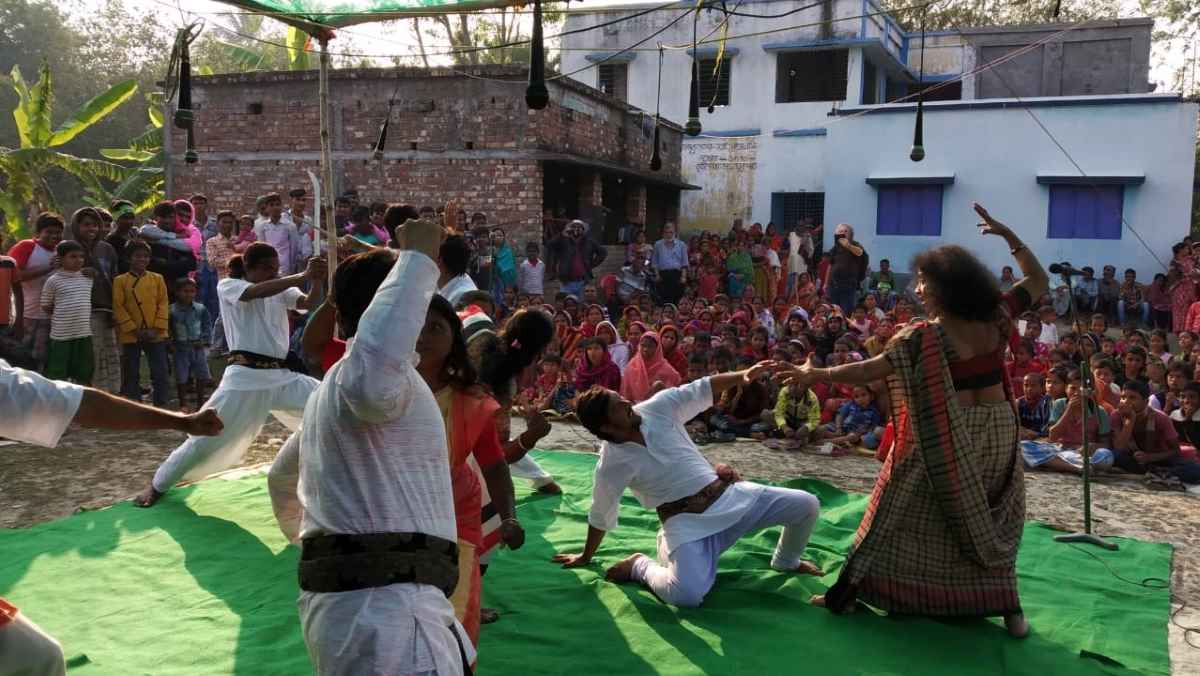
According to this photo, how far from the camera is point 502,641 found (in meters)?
3.75

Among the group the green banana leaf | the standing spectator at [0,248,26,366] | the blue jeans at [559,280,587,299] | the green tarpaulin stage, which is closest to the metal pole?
the green tarpaulin stage

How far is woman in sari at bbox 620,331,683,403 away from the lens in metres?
8.66

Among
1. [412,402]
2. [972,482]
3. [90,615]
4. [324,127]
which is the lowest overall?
[90,615]

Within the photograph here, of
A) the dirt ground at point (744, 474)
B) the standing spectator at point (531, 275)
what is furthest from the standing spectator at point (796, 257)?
the dirt ground at point (744, 474)

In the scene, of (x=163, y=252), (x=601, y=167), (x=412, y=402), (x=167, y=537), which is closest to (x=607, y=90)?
(x=601, y=167)

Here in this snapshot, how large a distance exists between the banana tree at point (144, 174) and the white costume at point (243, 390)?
11.5 m

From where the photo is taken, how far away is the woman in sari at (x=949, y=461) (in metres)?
3.73

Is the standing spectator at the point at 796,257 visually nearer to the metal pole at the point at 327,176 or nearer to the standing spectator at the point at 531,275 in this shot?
the standing spectator at the point at 531,275

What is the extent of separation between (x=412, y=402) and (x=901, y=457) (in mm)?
2495

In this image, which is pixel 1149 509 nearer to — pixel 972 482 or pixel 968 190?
pixel 972 482

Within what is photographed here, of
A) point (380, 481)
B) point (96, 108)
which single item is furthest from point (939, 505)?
point (96, 108)

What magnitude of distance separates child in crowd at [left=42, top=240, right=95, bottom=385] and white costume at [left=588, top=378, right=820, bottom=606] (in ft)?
18.7

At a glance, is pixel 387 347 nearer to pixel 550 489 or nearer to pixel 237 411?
pixel 237 411

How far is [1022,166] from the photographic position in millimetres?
17172
